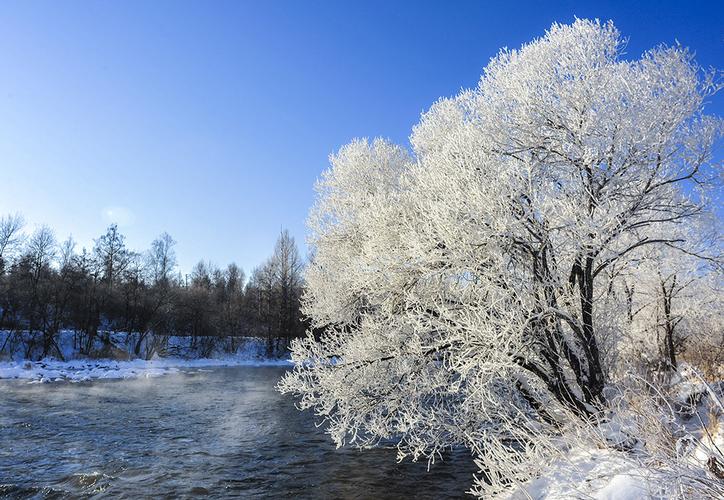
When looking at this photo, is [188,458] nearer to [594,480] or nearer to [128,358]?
[594,480]

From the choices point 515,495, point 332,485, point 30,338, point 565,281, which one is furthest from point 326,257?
point 30,338

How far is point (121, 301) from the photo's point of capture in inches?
1746

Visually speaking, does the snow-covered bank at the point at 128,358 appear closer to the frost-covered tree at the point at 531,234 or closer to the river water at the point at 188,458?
the river water at the point at 188,458

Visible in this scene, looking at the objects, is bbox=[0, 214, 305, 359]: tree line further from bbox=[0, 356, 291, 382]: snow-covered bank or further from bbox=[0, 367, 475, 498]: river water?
bbox=[0, 367, 475, 498]: river water

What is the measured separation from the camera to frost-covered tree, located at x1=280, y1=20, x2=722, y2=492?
24.8 feet

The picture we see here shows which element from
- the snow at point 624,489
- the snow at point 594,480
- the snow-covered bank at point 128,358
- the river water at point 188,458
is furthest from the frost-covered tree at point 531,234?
the snow-covered bank at point 128,358

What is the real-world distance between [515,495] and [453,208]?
4.49 m

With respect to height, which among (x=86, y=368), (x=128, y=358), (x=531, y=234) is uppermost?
(x=531, y=234)

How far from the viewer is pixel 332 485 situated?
8883mm

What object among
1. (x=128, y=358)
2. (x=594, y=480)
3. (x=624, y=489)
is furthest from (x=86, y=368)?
(x=624, y=489)

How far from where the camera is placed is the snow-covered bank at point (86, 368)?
26109 millimetres

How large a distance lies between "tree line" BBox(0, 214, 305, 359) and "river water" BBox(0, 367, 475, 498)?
23.4m

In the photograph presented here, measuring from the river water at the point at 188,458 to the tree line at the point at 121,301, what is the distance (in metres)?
23.4

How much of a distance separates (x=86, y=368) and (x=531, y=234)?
33.9m
